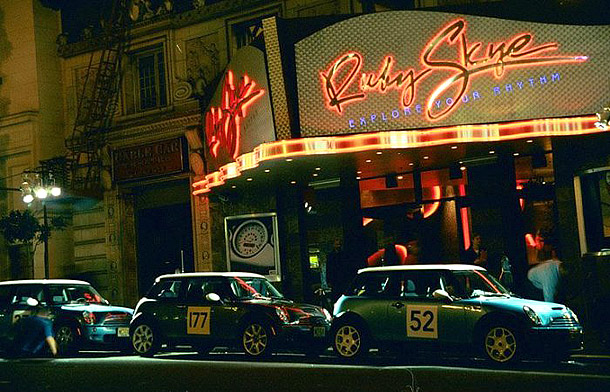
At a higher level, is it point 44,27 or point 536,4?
point 44,27

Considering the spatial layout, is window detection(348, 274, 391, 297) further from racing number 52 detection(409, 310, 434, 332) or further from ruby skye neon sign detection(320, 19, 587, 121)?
ruby skye neon sign detection(320, 19, 587, 121)

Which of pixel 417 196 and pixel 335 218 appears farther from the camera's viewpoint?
pixel 335 218

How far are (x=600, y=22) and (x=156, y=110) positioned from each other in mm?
14489

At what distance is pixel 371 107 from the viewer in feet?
62.1

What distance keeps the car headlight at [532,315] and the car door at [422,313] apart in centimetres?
103

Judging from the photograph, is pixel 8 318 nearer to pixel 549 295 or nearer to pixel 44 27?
pixel 549 295

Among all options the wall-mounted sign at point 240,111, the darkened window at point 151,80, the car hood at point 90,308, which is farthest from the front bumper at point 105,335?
the darkened window at point 151,80

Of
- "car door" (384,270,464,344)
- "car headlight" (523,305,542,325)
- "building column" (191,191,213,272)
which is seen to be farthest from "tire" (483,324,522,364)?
"building column" (191,191,213,272)

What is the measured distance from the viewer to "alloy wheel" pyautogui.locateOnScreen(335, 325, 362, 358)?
15392mm

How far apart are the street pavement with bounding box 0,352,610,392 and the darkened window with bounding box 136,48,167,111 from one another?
43.1 ft

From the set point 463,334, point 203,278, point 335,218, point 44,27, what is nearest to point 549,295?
point 463,334

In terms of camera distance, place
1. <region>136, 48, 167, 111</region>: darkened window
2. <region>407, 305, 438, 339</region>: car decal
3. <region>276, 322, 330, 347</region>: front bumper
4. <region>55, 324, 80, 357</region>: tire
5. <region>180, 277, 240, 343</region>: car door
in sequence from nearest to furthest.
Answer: <region>407, 305, 438, 339</region>: car decal < <region>276, 322, 330, 347</region>: front bumper < <region>180, 277, 240, 343</region>: car door < <region>55, 324, 80, 357</region>: tire < <region>136, 48, 167, 111</region>: darkened window

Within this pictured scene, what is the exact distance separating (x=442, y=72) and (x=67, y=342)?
965 cm

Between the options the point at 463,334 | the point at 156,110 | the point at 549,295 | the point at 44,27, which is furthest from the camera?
the point at 44,27
